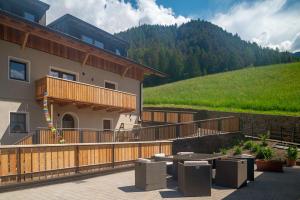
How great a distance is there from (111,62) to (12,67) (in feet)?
26.5

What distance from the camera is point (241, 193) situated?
8148 millimetres

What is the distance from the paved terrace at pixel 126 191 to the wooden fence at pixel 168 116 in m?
14.5

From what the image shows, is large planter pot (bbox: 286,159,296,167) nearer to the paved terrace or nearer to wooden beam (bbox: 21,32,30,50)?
the paved terrace

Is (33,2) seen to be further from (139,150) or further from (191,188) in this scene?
(191,188)

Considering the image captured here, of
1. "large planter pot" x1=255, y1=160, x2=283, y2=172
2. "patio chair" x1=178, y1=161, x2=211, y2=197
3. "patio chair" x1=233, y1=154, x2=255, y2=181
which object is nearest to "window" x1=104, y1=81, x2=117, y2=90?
"large planter pot" x1=255, y1=160, x2=283, y2=172

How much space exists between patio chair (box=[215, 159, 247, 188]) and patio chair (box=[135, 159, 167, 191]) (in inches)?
71.4

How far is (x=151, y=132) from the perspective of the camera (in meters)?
20.0

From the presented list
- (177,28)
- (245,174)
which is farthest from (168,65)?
(245,174)

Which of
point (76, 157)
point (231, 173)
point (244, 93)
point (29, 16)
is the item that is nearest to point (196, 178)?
A: point (231, 173)

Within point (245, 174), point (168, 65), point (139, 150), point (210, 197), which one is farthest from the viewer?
point (168, 65)

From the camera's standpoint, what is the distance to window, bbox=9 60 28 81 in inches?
617

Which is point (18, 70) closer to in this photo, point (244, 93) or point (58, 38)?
point (58, 38)

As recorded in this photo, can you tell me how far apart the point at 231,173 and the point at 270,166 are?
4621 mm

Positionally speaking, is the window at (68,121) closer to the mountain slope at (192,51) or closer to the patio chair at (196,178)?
the patio chair at (196,178)
